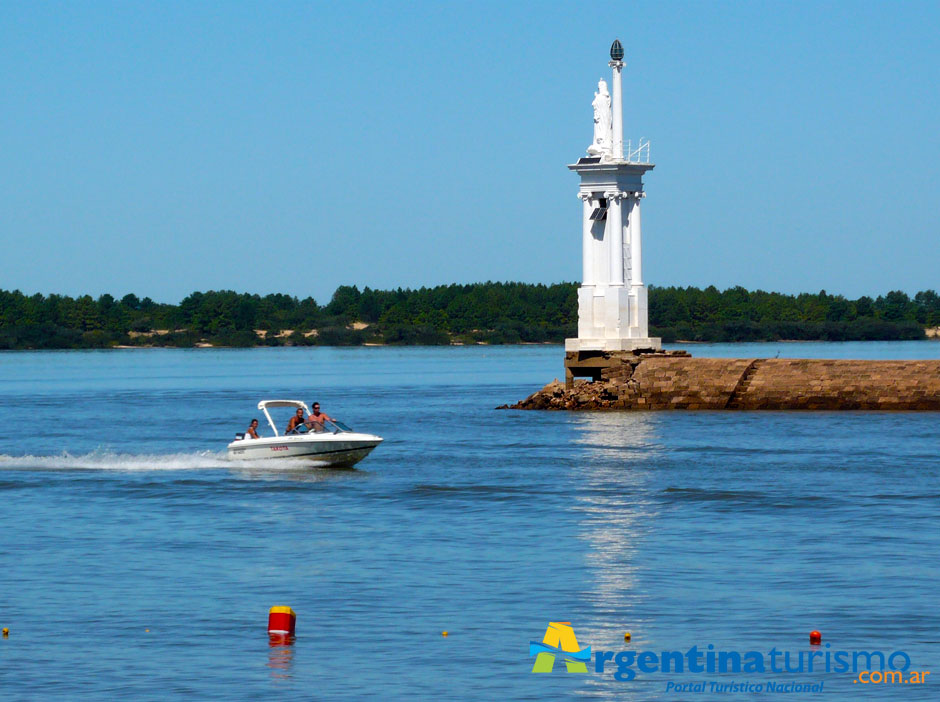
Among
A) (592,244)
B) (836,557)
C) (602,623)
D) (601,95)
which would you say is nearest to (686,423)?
(592,244)

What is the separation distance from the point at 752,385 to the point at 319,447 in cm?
2786

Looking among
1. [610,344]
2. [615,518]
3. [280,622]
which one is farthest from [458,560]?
[610,344]

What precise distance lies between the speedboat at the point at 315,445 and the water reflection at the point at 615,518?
599cm

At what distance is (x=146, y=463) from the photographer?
44031 mm

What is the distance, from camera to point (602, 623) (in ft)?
65.2

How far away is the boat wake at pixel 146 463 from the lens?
135 feet

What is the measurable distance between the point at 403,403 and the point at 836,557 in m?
55.9

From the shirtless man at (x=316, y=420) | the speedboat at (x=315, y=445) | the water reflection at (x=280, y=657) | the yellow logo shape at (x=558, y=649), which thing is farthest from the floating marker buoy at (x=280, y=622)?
the shirtless man at (x=316, y=420)

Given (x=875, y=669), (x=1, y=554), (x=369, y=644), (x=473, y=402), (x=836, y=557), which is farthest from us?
(x=473, y=402)

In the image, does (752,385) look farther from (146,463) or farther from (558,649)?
(558,649)

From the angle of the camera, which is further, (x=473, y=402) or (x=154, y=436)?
(x=473, y=402)

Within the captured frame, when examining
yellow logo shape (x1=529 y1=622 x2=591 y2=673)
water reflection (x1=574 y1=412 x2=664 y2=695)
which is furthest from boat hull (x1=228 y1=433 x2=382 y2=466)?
yellow logo shape (x1=529 y1=622 x2=591 y2=673)

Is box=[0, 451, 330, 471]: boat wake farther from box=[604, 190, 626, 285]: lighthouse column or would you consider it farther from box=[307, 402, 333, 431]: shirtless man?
box=[604, 190, 626, 285]: lighthouse column

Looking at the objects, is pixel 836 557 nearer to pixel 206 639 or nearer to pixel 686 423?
pixel 206 639
